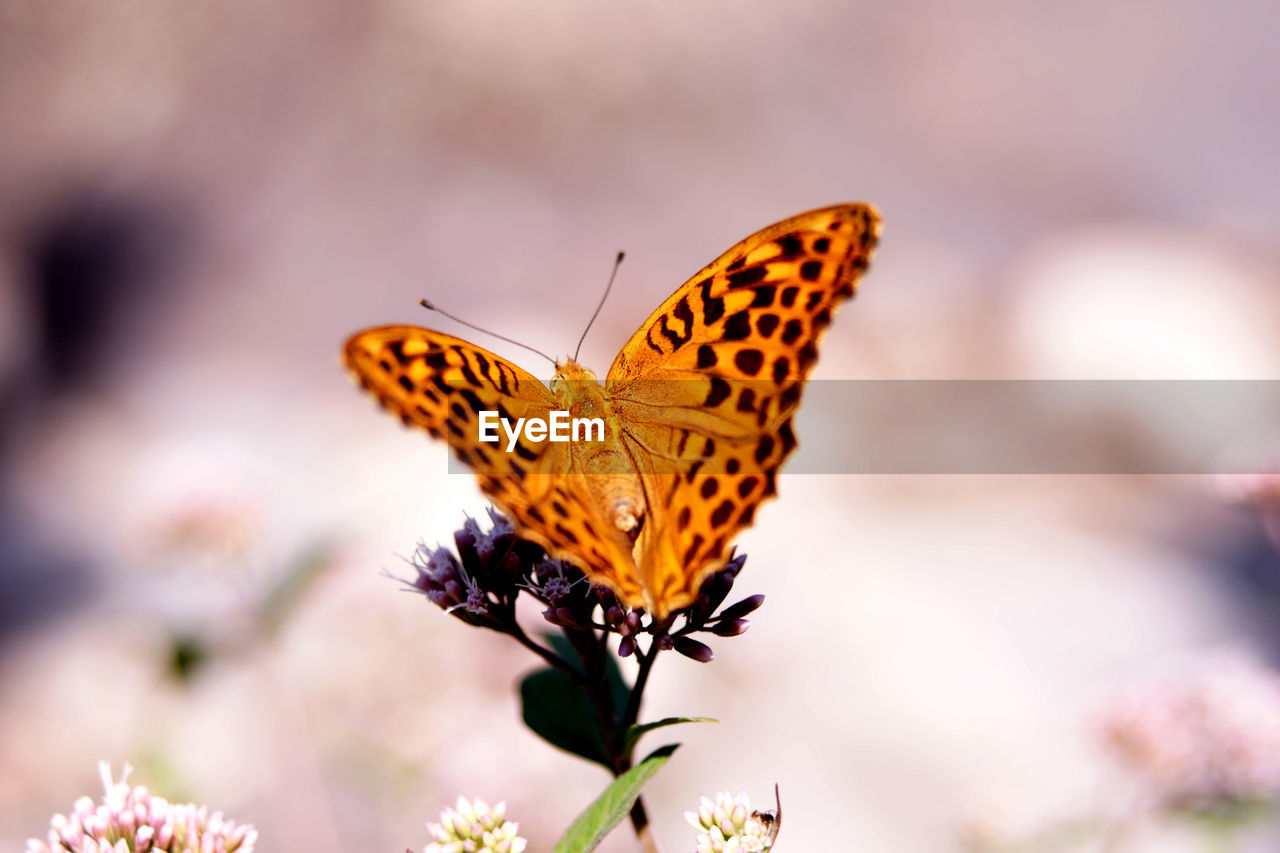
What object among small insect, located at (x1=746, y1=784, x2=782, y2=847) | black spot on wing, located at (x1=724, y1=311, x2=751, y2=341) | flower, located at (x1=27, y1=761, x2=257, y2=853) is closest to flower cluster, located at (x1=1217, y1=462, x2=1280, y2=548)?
black spot on wing, located at (x1=724, y1=311, x2=751, y2=341)

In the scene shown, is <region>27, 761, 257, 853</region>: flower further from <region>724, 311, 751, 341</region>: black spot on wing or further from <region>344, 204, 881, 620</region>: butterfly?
<region>724, 311, 751, 341</region>: black spot on wing

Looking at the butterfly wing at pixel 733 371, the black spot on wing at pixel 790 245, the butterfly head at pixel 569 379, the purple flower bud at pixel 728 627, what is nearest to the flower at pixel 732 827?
the purple flower bud at pixel 728 627

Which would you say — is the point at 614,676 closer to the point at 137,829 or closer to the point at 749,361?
the point at 749,361

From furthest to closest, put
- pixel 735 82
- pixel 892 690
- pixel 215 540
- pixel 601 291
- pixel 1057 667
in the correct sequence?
1. pixel 735 82
2. pixel 601 291
3. pixel 1057 667
4. pixel 892 690
5. pixel 215 540

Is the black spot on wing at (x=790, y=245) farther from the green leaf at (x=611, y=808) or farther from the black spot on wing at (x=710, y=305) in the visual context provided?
the green leaf at (x=611, y=808)

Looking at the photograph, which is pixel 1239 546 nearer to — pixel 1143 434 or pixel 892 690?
pixel 1143 434

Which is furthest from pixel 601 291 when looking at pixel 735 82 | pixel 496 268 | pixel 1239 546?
A: pixel 1239 546

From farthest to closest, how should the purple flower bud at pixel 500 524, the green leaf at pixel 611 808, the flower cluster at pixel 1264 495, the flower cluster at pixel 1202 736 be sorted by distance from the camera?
1. the flower cluster at pixel 1264 495
2. the flower cluster at pixel 1202 736
3. the purple flower bud at pixel 500 524
4. the green leaf at pixel 611 808
